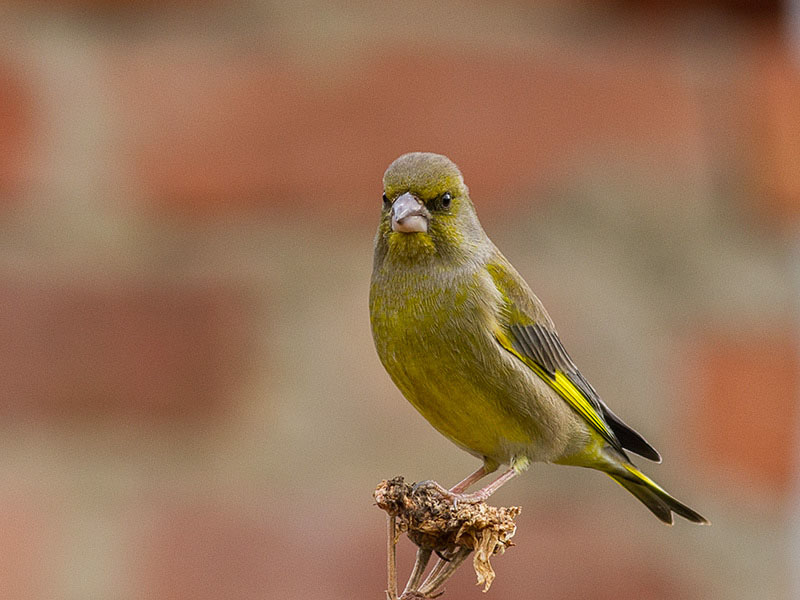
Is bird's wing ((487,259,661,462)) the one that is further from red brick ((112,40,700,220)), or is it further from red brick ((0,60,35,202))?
red brick ((0,60,35,202))

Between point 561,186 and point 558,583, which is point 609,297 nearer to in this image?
point 561,186

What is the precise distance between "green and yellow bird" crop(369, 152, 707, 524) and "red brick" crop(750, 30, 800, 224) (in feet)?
1.34

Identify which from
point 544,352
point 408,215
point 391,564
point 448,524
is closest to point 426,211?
point 408,215

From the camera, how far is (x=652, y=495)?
5.68 feet

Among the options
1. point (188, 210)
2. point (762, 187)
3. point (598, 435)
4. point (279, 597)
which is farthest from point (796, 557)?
point (188, 210)

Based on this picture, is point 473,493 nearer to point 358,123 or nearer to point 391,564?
point 358,123

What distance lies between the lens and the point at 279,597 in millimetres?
1780

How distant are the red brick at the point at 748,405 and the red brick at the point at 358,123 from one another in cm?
29

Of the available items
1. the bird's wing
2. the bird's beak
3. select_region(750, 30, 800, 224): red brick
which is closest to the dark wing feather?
the bird's wing

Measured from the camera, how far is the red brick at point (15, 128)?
1.72 meters

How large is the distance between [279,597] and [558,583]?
0.40 meters

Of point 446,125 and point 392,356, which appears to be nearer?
point 392,356

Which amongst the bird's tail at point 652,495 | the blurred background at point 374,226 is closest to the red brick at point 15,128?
the blurred background at point 374,226

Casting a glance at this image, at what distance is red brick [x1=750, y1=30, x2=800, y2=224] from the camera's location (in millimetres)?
1800
